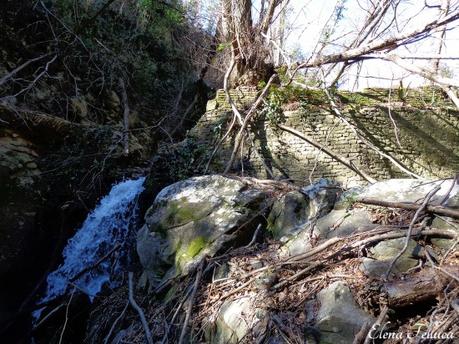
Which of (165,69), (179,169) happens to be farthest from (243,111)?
(165,69)

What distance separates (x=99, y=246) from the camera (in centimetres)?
612

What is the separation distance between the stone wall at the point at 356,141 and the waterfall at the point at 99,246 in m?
1.60

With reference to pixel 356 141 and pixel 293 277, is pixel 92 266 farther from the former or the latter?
pixel 356 141

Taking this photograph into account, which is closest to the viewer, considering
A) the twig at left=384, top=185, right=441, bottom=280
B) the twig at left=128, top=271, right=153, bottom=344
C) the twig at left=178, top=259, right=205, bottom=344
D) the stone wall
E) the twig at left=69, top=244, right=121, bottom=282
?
the twig at left=384, top=185, right=441, bottom=280

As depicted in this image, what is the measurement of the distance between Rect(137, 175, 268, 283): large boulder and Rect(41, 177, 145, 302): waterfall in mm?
1363

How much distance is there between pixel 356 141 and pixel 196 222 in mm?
3833

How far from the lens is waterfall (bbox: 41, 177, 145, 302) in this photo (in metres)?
5.61

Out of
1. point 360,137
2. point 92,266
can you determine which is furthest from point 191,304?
point 360,137

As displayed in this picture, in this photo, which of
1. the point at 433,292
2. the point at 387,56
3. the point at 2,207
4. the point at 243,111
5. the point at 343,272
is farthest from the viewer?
the point at 243,111

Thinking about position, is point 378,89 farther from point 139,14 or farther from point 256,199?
point 139,14

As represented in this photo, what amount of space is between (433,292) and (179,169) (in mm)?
4962

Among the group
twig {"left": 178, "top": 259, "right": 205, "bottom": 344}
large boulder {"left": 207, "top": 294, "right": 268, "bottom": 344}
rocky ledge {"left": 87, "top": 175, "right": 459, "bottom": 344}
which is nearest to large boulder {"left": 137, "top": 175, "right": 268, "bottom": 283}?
rocky ledge {"left": 87, "top": 175, "right": 459, "bottom": 344}

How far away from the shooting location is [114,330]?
3.96 meters

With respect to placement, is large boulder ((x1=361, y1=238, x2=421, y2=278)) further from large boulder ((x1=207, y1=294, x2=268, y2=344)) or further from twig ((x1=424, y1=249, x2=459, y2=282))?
large boulder ((x1=207, y1=294, x2=268, y2=344))
